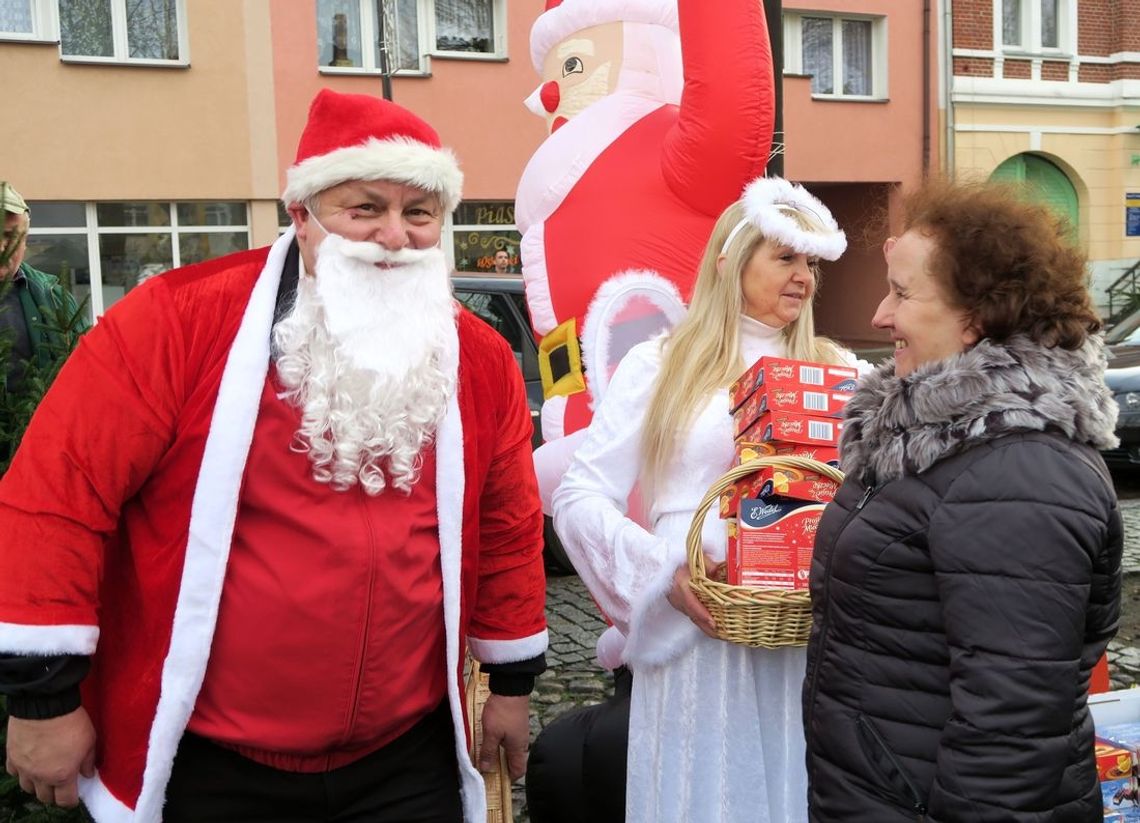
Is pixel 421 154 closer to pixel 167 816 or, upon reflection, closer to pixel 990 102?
pixel 167 816

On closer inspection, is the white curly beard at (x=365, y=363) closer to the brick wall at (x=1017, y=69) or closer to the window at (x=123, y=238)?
the window at (x=123, y=238)

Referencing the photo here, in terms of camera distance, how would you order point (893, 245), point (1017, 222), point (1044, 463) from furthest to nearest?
point (893, 245), point (1017, 222), point (1044, 463)

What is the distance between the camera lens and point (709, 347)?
10.2 feet

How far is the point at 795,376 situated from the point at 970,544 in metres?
0.89

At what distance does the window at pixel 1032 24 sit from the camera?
21.8 m

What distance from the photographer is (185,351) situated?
7.68 feet

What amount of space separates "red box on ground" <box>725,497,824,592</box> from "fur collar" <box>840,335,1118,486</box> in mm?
519

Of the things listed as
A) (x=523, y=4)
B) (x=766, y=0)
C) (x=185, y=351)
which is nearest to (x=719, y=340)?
(x=185, y=351)

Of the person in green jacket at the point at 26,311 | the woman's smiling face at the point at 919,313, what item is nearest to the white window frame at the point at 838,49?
the person in green jacket at the point at 26,311

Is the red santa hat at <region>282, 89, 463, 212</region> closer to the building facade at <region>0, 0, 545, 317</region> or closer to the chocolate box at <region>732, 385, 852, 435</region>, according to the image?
the chocolate box at <region>732, 385, 852, 435</region>

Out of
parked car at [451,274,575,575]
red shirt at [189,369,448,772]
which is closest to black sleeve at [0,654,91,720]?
red shirt at [189,369,448,772]

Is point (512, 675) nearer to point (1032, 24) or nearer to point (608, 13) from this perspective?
point (608, 13)

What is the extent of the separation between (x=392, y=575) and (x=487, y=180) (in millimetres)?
15874

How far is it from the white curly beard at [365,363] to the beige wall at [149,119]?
14.3m
